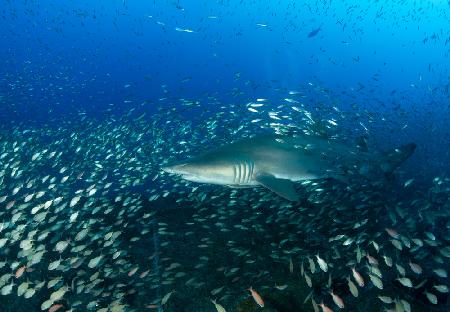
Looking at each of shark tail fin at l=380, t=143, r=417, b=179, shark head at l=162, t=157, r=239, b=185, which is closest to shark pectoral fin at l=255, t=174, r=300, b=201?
shark head at l=162, t=157, r=239, b=185

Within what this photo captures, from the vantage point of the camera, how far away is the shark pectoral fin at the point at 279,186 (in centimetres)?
564

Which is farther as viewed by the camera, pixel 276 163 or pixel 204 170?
pixel 276 163

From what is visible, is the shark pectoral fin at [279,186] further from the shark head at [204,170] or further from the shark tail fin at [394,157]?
the shark tail fin at [394,157]

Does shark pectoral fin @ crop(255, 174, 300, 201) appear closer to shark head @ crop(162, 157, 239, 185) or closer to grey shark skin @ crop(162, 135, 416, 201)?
grey shark skin @ crop(162, 135, 416, 201)

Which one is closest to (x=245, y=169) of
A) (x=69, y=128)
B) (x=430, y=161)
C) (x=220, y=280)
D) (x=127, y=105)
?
(x=220, y=280)

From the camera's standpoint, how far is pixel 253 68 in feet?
388

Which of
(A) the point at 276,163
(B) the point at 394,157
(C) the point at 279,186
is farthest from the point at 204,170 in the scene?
(B) the point at 394,157

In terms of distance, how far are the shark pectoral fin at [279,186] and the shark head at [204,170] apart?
1.92ft

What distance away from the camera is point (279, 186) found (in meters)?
5.89

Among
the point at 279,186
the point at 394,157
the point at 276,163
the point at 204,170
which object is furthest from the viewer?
the point at 394,157

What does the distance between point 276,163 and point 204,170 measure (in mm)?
1579

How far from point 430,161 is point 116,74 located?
132 metres

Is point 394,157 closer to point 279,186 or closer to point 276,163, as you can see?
point 276,163

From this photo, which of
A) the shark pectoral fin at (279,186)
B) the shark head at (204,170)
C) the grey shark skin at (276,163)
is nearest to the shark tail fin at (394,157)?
the grey shark skin at (276,163)
